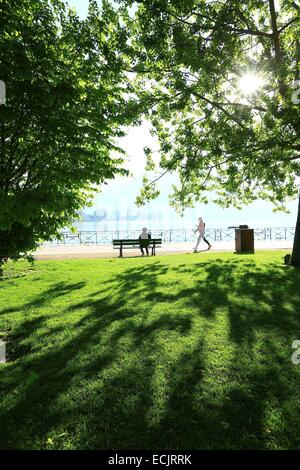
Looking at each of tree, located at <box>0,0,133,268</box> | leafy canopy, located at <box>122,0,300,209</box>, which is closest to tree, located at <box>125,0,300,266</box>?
leafy canopy, located at <box>122,0,300,209</box>

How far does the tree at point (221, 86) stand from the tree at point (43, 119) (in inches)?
203

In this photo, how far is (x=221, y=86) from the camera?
13.2 m

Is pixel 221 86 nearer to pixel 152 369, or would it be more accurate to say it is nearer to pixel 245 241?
pixel 245 241

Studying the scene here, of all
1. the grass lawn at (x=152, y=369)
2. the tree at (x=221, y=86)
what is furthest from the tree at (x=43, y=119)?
the tree at (x=221, y=86)

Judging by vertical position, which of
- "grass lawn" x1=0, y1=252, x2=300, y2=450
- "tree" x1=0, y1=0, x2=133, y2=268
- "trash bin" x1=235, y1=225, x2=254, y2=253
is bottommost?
"grass lawn" x1=0, y1=252, x2=300, y2=450

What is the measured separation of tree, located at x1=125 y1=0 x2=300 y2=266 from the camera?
9.90 meters

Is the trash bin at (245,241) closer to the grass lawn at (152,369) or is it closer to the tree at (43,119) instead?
the grass lawn at (152,369)

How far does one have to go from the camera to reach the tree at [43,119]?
4.04 meters

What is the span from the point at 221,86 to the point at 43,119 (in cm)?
1098

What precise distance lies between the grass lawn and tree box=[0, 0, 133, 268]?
199 centimetres

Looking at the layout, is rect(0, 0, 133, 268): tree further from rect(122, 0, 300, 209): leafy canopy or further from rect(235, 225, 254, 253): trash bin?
rect(235, 225, 254, 253): trash bin
